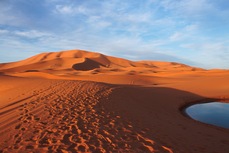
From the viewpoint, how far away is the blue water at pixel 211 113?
1029 centimetres

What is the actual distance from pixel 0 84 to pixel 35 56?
6338cm

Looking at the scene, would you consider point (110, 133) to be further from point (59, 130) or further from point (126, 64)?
point (126, 64)

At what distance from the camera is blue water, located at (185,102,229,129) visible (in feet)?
33.8

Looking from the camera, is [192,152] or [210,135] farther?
[210,135]

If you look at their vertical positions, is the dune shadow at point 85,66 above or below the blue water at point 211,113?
above

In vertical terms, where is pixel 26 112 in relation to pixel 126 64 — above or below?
below

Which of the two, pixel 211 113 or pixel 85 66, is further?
pixel 85 66

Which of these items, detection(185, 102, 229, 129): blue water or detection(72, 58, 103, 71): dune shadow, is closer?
detection(185, 102, 229, 129): blue water

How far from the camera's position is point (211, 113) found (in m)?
11.7

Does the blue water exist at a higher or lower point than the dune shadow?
lower

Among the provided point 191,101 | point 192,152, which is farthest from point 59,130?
point 191,101

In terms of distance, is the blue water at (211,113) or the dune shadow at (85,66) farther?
the dune shadow at (85,66)

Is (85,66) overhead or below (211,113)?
overhead

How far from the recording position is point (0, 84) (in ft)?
59.9
